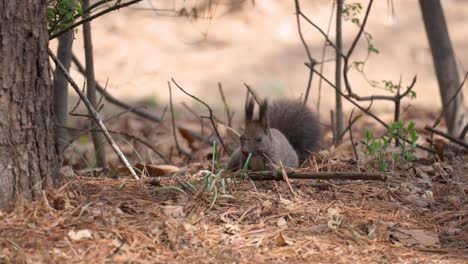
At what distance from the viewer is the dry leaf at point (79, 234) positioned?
2.91 metres

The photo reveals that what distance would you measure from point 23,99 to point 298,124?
303 cm

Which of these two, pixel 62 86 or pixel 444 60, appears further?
pixel 444 60

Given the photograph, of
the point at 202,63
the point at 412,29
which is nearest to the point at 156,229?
the point at 202,63

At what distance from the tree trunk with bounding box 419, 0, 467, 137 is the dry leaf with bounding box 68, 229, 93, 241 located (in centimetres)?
320

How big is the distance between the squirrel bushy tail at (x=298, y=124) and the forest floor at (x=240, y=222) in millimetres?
1904

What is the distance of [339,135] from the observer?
579 centimetres

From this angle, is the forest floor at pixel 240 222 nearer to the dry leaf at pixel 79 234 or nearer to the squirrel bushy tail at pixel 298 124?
the dry leaf at pixel 79 234

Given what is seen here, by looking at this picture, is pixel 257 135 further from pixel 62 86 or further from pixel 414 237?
pixel 414 237

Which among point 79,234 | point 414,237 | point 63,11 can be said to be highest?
point 63,11

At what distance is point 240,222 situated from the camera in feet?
10.6

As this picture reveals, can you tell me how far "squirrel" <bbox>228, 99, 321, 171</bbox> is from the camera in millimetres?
4992

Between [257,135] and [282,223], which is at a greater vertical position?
[257,135]

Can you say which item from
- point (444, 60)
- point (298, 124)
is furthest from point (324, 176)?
point (444, 60)

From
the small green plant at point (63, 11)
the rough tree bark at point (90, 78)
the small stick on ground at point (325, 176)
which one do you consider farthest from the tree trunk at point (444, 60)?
the small green plant at point (63, 11)
